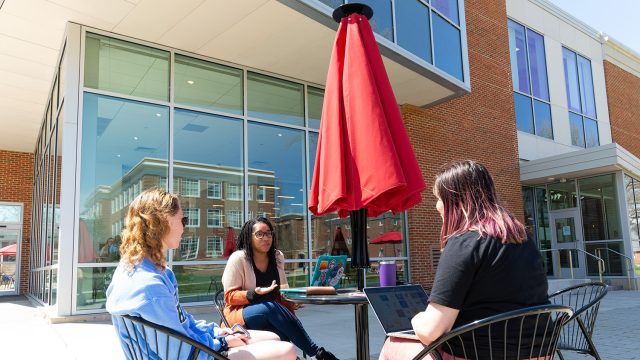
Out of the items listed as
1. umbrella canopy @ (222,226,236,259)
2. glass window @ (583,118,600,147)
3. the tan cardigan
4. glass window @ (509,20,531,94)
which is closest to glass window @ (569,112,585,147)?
glass window @ (583,118,600,147)

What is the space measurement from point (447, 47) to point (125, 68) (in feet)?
19.4

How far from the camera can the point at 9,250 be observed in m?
13.9

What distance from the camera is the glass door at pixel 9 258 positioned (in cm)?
1376

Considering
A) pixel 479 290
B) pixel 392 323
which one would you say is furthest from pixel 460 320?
pixel 392 323

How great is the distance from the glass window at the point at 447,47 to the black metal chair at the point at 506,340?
7.81 m

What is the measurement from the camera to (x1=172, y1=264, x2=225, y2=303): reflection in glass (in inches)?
295

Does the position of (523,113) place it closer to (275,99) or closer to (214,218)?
(275,99)

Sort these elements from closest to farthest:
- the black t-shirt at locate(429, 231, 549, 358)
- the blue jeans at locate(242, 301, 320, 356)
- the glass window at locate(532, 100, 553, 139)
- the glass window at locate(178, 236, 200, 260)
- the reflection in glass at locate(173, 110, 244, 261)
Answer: the black t-shirt at locate(429, 231, 549, 358)
the blue jeans at locate(242, 301, 320, 356)
the glass window at locate(178, 236, 200, 260)
the reflection in glass at locate(173, 110, 244, 261)
the glass window at locate(532, 100, 553, 139)

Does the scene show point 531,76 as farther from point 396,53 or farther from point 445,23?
point 396,53

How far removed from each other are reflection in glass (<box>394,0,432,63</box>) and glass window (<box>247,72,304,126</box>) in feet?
7.62

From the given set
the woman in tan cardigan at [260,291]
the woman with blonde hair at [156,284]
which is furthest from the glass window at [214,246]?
the woman with blonde hair at [156,284]

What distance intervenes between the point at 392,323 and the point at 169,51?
7.00 m

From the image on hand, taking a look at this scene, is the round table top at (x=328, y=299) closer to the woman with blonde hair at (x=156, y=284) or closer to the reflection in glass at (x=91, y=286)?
the woman with blonde hair at (x=156, y=284)

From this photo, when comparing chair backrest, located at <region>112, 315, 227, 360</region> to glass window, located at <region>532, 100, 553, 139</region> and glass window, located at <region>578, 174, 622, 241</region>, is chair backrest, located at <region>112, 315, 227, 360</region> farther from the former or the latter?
glass window, located at <region>532, 100, 553, 139</region>
